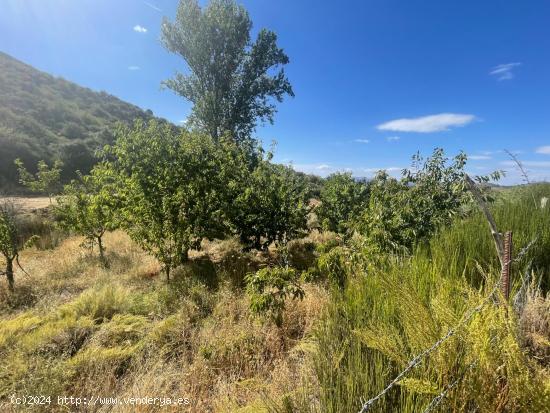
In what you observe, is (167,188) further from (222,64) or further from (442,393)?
(222,64)

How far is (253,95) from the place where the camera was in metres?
18.7

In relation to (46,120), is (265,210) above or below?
below

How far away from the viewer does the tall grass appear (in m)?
1.52

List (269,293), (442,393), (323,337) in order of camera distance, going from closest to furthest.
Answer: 1. (442,393)
2. (323,337)
3. (269,293)

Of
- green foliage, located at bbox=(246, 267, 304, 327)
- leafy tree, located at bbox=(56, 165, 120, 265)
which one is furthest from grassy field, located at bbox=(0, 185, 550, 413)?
leafy tree, located at bbox=(56, 165, 120, 265)

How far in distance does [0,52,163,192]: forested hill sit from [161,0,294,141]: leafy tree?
22.0 feet

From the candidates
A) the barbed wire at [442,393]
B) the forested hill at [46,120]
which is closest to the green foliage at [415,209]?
the barbed wire at [442,393]

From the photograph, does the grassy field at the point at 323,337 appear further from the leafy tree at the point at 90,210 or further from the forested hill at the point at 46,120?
the forested hill at the point at 46,120

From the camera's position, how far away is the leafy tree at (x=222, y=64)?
16.9 m

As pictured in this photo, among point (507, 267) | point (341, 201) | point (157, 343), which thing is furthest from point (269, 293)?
point (341, 201)

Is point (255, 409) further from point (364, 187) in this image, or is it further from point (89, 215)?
point (364, 187)

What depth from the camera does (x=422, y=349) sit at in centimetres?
176

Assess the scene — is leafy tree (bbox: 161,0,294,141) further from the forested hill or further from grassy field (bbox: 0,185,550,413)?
grassy field (bbox: 0,185,550,413)

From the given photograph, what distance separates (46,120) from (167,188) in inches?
1241
